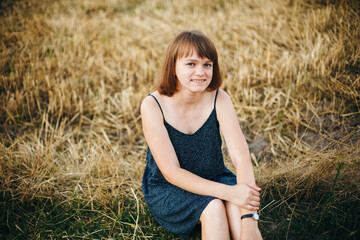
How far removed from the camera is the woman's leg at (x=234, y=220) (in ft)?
6.06

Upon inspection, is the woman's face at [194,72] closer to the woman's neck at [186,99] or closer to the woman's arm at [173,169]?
the woman's neck at [186,99]

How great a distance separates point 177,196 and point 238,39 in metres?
3.46

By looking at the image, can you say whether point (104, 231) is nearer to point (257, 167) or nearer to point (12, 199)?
point (12, 199)

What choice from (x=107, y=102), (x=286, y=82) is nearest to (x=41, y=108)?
(x=107, y=102)

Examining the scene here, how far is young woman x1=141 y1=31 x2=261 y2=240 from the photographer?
71.8 inches

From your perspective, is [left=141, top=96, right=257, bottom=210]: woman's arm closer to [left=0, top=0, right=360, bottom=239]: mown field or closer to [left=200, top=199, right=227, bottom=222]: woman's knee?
[left=200, top=199, right=227, bottom=222]: woman's knee

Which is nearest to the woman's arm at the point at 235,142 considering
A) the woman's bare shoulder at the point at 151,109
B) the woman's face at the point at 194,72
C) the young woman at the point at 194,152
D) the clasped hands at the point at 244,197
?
the young woman at the point at 194,152

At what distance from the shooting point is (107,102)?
4.01m

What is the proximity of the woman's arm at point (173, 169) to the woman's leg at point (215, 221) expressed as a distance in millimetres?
76

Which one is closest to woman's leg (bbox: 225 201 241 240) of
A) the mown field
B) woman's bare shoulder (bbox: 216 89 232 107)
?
the mown field

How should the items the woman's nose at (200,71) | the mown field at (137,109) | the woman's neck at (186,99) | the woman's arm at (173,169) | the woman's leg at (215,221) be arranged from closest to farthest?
the woman's leg at (215,221), the woman's arm at (173,169), the woman's nose at (200,71), the woman's neck at (186,99), the mown field at (137,109)

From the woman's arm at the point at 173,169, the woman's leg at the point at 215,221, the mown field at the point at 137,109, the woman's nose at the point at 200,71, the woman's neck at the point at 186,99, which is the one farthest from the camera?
the mown field at the point at 137,109

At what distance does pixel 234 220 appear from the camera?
73.5 inches

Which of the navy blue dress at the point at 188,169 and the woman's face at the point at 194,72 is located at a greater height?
the woman's face at the point at 194,72
